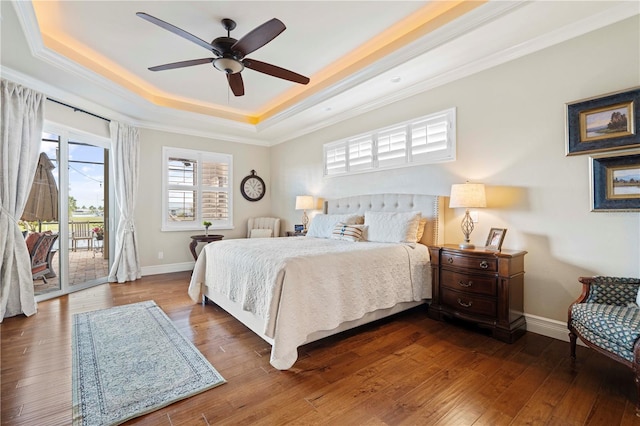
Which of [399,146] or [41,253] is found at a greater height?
[399,146]

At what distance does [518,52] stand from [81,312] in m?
5.36

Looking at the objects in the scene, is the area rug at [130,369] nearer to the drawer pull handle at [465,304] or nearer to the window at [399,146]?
the drawer pull handle at [465,304]

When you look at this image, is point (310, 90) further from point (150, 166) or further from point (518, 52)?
point (150, 166)

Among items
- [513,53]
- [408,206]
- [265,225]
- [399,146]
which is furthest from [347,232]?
[265,225]

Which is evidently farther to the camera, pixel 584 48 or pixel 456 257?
pixel 456 257

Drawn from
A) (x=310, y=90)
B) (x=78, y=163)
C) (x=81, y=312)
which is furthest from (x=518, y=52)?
(x=78, y=163)

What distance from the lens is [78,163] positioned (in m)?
4.30

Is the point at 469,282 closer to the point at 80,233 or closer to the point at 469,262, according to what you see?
the point at 469,262

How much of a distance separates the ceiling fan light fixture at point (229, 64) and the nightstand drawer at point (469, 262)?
9.12 feet

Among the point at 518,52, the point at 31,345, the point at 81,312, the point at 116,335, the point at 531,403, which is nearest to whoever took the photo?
the point at 531,403

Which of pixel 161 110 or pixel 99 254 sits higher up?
pixel 161 110

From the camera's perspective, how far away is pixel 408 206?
372 centimetres

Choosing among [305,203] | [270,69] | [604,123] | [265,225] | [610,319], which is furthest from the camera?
[265,225]

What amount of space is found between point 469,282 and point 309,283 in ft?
5.28
